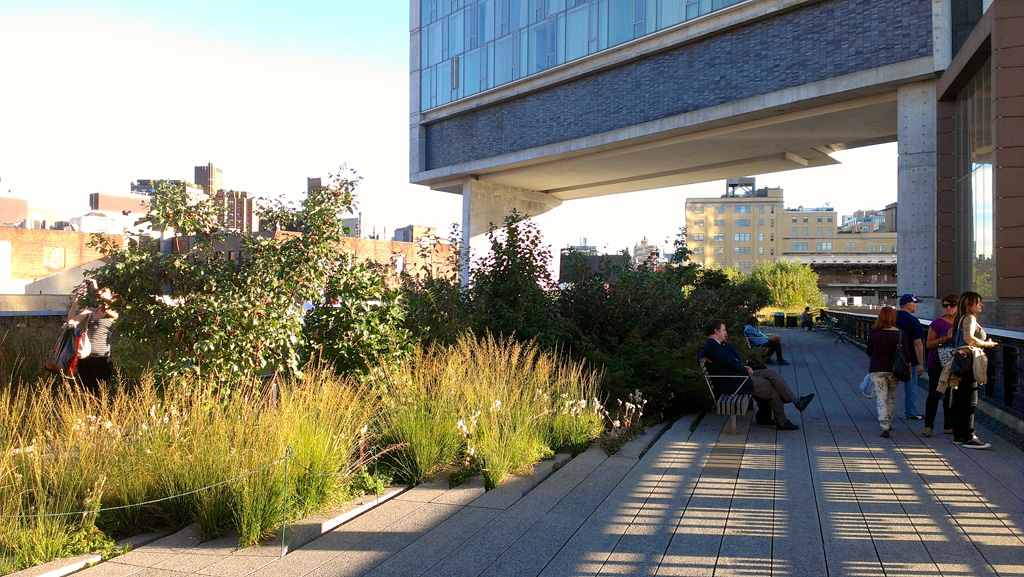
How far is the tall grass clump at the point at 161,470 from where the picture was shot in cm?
445

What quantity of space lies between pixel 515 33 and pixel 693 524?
32.7 meters

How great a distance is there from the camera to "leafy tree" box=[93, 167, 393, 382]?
6.21m

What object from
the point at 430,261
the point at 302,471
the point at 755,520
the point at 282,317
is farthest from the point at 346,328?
the point at 430,261

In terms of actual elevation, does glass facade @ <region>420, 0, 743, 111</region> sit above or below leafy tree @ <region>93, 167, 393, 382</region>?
above

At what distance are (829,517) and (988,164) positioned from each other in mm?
15006

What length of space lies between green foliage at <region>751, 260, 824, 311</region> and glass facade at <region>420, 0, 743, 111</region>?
159ft

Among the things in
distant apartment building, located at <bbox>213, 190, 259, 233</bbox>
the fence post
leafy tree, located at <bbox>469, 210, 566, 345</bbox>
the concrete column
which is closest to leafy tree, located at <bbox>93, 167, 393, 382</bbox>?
distant apartment building, located at <bbox>213, 190, 259, 233</bbox>

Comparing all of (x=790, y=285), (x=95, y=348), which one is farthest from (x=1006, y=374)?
(x=790, y=285)

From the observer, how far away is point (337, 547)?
461 centimetres

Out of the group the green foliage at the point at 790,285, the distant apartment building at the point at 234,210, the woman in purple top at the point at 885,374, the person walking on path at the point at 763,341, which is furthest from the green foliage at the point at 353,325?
the green foliage at the point at 790,285

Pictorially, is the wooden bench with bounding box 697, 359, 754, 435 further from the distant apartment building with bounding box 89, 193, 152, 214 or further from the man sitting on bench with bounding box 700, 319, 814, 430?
the distant apartment building with bounding box 89, 193, 152, 214

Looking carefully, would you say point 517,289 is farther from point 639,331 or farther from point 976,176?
point 976,176

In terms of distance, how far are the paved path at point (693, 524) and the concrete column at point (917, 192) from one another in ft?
51.5

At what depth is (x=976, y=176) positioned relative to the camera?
18.1 m
